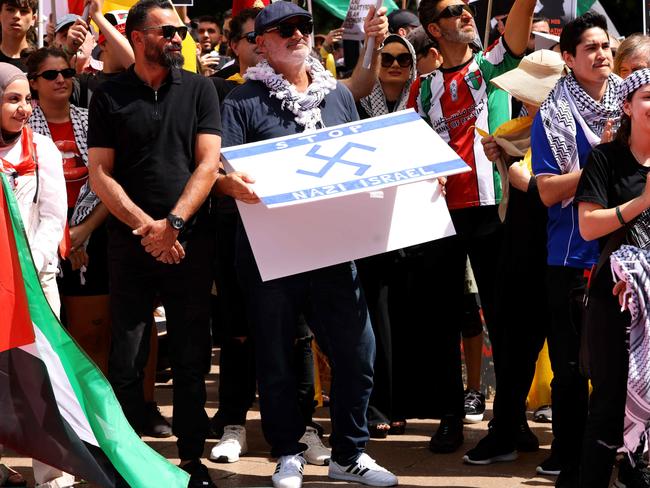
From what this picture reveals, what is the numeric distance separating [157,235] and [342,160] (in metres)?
0.95

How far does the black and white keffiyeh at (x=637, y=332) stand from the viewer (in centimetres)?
484

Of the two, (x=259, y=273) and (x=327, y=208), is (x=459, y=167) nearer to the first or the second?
(x=327, y=208)

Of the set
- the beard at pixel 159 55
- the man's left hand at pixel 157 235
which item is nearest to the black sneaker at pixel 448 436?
the man's left hand at pixel 157 235

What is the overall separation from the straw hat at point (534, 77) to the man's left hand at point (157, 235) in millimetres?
1894

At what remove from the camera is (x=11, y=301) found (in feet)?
17.8

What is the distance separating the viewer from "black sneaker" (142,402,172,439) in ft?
23.2

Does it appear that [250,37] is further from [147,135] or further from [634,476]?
[634,476]

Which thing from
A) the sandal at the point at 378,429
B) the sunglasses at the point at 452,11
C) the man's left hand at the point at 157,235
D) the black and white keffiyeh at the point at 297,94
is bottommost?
the sandal at the point at 378,429

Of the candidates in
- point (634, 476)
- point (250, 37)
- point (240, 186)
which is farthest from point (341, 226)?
point (634, 476)

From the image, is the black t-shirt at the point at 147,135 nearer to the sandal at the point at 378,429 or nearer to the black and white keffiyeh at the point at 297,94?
the black and white keffiyeh at the point at 297,94

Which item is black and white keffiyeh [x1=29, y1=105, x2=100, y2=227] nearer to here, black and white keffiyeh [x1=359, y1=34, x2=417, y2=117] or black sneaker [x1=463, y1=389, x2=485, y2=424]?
black and white keffiyeh [x1=359, y1=34, x2=417, y2=117]

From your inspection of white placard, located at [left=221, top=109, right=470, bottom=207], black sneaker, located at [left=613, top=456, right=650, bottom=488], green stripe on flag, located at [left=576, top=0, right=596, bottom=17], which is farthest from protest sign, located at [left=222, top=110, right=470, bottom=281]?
green stripe on flag, located at [left=576, top=0, right=596, bottom=17]

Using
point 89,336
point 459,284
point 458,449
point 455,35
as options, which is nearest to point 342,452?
point 458,449

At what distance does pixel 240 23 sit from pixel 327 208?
1845mm
